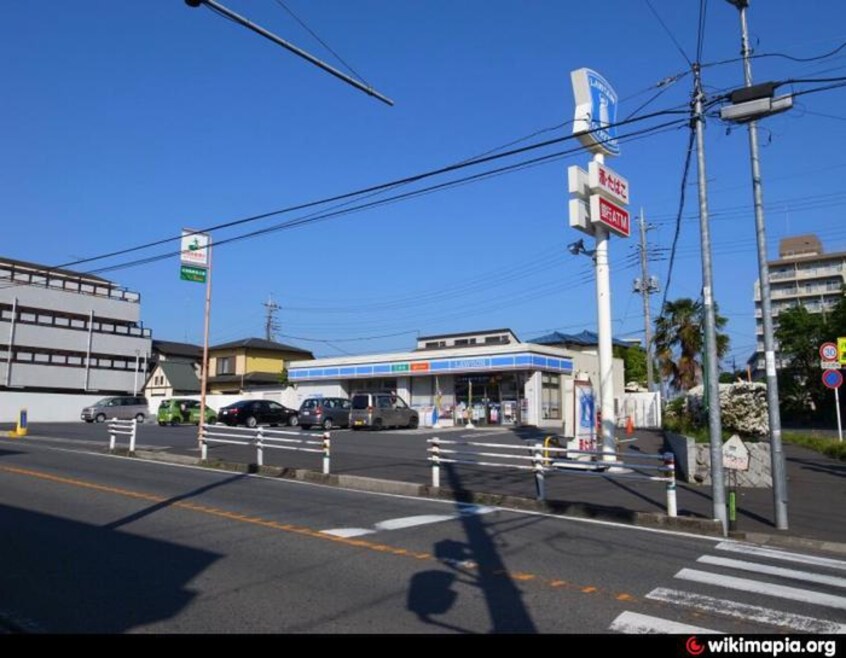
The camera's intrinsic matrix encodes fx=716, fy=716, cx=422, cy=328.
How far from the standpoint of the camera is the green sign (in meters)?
21.7

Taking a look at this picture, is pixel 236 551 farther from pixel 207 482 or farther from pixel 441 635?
pixel 207 482

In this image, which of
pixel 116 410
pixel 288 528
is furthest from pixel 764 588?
pixel 116 410

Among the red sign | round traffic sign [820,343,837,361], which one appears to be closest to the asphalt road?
the red sign

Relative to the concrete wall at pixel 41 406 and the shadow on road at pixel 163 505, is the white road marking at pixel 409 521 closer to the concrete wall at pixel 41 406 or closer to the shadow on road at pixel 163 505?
the shadow on road at pixel 163 505

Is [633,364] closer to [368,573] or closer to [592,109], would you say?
[592,109]

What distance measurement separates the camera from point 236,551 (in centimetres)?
820

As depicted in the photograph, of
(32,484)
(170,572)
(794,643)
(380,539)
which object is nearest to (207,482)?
(32,484)

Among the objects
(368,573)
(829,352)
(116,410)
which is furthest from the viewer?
(116,410)

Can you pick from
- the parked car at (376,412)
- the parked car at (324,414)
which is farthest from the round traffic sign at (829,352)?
the parked car at (324,414)

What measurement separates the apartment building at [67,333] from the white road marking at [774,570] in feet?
206

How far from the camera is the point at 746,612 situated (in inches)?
242

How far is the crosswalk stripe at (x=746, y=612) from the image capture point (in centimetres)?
573

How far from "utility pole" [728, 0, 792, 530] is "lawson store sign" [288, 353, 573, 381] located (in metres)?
26.9

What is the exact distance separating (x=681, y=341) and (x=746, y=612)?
45043mm
